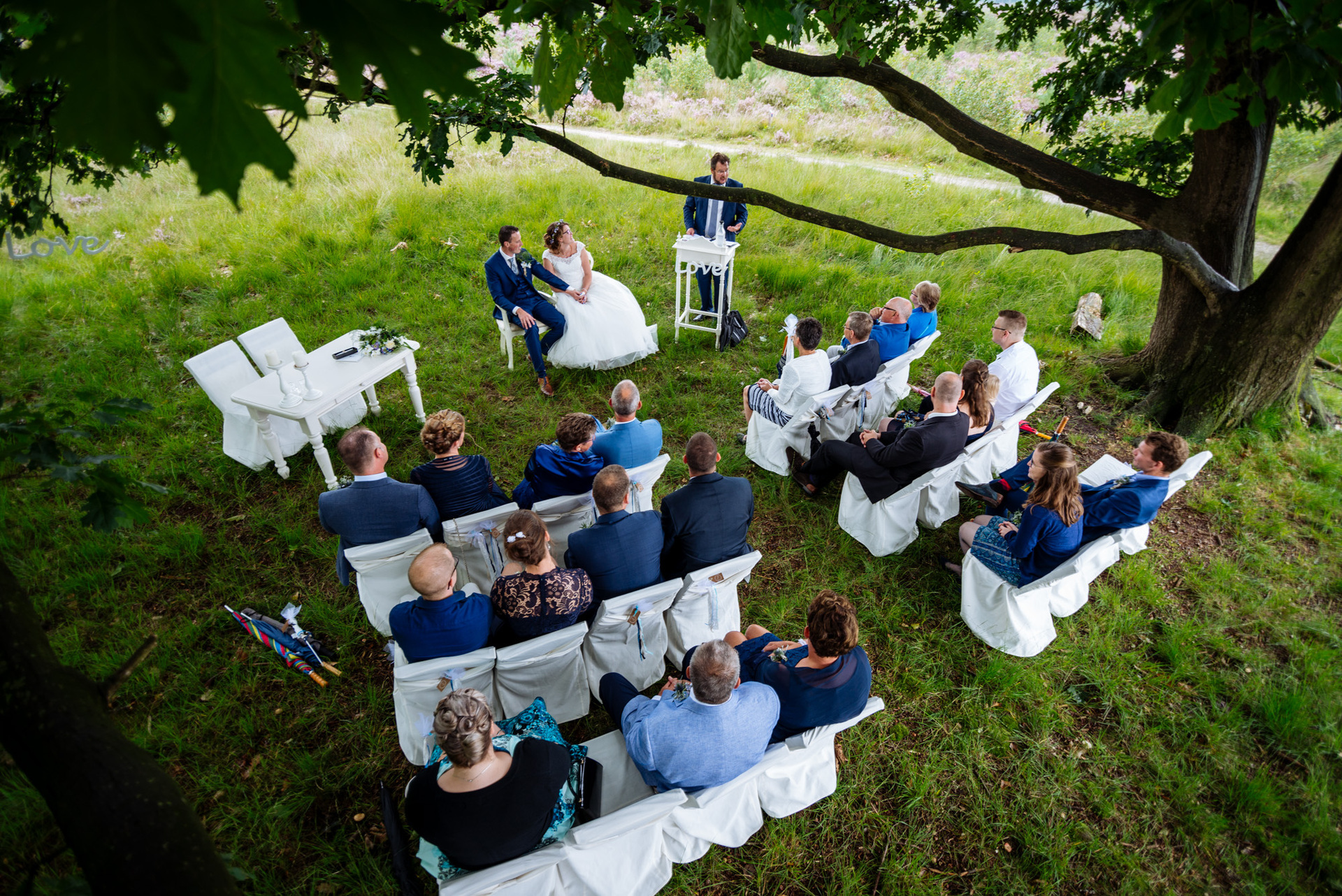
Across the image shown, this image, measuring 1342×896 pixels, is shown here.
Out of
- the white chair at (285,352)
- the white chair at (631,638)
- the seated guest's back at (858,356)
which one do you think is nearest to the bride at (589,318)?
the white chair at (285,352)

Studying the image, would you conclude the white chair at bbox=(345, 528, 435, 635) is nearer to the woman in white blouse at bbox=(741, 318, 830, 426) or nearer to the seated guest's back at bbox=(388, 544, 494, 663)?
the seated guest's back at bbox=(388, 544, 494, 663)

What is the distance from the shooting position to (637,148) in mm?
12688

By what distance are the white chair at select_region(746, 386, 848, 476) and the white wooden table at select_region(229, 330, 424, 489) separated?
9.66ft

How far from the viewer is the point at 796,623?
4.11 metres

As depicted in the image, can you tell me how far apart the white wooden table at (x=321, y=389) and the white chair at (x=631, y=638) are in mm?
2525

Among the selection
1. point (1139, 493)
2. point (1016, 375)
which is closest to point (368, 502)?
point (1139, 493)

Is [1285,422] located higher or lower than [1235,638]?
higher

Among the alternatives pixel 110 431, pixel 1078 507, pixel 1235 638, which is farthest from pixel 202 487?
pixel 1235 638

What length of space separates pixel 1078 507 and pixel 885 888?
2240 mm

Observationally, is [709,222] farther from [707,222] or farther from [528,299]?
[528,299]

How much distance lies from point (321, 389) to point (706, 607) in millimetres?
3418

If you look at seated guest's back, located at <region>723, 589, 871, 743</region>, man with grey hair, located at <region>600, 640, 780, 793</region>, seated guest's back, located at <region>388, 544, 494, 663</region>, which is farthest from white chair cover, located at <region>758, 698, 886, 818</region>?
seated guest's back, located at <region>388, 544, 494, 663</region>

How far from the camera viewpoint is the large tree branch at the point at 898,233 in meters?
2.66

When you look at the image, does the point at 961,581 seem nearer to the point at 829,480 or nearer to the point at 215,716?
the point at 829,480
